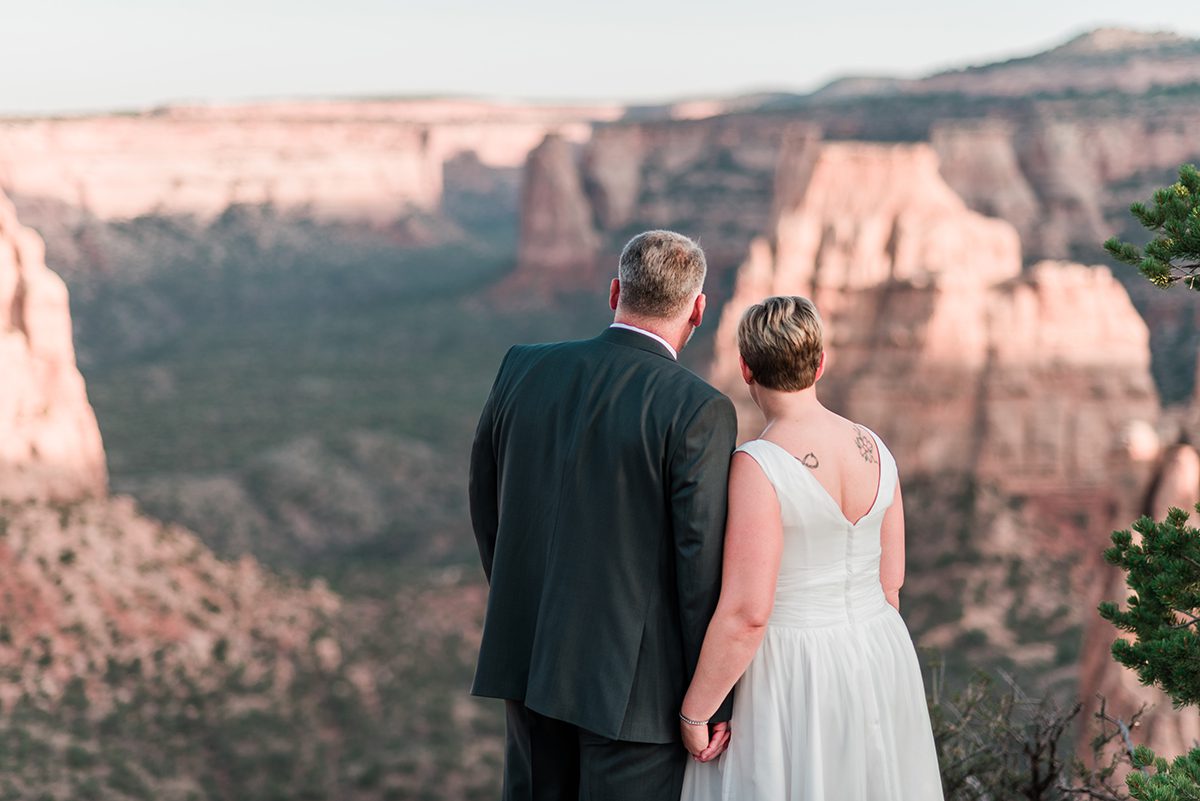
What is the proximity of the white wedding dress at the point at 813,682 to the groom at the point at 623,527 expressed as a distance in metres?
0.12

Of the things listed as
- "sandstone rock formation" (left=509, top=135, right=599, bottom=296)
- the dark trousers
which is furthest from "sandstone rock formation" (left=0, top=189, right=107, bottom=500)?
"sandstone rock formation" (left=509, top=135, right=599, bottom=296)

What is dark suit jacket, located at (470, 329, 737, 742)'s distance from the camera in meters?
3.77

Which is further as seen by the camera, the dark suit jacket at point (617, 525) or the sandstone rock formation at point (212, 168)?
the sandstone rock formation at point (212, 168)

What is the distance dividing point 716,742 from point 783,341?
135 centimetres

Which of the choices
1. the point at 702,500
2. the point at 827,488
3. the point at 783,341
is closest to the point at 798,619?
the point at 827,488

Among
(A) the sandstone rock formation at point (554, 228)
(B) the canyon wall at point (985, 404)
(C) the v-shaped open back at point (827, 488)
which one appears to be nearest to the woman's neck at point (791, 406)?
(C) the v-shaped open back at point (827, 488)

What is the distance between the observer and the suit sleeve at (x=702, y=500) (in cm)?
372

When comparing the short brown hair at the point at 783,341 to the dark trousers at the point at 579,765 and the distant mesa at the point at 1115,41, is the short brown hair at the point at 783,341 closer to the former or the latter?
the dark trousers at the point at 579,765

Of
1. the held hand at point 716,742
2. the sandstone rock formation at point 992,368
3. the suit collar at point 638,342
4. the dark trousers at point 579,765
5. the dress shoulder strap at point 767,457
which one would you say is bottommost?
the sandstone rock formation at point 992,368

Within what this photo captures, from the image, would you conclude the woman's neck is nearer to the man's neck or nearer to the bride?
the bride

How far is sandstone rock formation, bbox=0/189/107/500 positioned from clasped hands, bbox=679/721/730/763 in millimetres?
16974

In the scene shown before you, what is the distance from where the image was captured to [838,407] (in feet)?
82.7

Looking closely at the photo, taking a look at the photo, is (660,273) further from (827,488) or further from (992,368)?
(992,368)

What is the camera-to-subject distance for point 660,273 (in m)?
3.88
